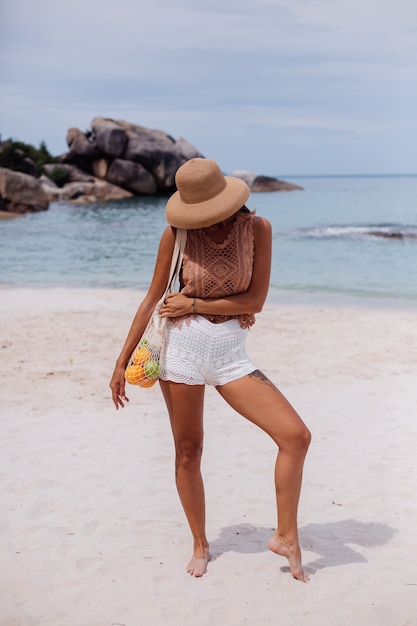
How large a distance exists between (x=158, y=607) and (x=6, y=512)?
1.35 m

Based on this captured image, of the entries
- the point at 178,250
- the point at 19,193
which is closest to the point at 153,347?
the point at 178,250

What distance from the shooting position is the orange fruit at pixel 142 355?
3.38m

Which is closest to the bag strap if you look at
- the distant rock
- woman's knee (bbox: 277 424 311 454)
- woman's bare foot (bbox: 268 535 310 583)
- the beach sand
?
woman's knee (bbox: 277 424 311 454)

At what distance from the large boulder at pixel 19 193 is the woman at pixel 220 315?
33214 mm

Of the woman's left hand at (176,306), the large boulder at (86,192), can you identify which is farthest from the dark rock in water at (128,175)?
the woman's left hand at (176,306)

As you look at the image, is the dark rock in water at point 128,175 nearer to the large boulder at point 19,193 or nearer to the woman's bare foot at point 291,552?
the large boulder at point 19,193

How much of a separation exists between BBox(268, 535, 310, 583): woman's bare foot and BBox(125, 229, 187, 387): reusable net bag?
91 cm

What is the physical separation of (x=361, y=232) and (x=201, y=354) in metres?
26.5

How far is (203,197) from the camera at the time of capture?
332 cm

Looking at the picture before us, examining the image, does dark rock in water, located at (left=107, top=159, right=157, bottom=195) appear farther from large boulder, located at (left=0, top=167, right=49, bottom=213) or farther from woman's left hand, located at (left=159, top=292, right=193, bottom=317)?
woman's left hand, located at (left=159, top=292, right=193, bottom=317)

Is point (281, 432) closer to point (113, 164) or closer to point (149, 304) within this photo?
point (149, 304)

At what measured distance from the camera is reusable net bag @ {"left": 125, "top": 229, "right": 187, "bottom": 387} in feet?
11.1

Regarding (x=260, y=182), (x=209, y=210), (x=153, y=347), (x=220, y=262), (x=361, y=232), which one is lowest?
(x=260, y=182)

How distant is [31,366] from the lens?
7785 millimetres
